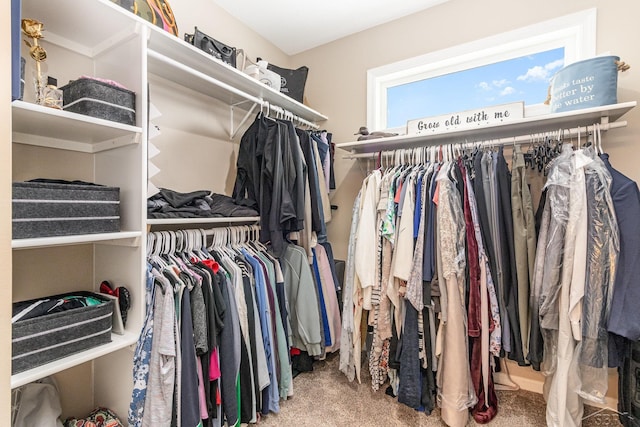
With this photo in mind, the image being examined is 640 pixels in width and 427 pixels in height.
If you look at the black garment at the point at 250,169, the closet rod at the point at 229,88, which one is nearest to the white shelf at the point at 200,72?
the closet rod at the point at 229,88

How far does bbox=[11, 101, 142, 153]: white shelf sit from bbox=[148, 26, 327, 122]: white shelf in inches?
16.3

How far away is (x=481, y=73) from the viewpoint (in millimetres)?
2176

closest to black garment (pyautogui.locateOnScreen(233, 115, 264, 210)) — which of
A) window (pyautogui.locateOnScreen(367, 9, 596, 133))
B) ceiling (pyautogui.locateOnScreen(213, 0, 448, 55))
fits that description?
ceiling (pyautogui.locateOnScreen(213, 0, 448, 55))

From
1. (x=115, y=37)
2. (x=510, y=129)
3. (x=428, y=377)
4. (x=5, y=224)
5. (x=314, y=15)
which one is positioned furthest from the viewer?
(x=314, y=15)

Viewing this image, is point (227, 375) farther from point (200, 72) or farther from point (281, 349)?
point (200, 72)

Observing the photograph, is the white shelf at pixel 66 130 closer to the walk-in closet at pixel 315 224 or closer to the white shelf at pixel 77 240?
the walk-in closet at pixel 315 224

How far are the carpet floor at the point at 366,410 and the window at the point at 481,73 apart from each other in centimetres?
177

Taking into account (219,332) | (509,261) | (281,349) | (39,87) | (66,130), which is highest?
(39,87)

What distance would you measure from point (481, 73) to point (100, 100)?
2301 mm

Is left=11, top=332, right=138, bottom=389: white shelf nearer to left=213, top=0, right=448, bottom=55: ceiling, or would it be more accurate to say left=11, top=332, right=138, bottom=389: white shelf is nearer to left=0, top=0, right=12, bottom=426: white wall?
left=0, top=0, right=12, bottom=426: white wall

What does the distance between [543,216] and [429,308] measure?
74 cm

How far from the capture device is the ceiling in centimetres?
216

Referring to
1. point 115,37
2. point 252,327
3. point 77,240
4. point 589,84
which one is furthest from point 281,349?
point 589,84

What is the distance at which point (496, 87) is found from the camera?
2139 mm
